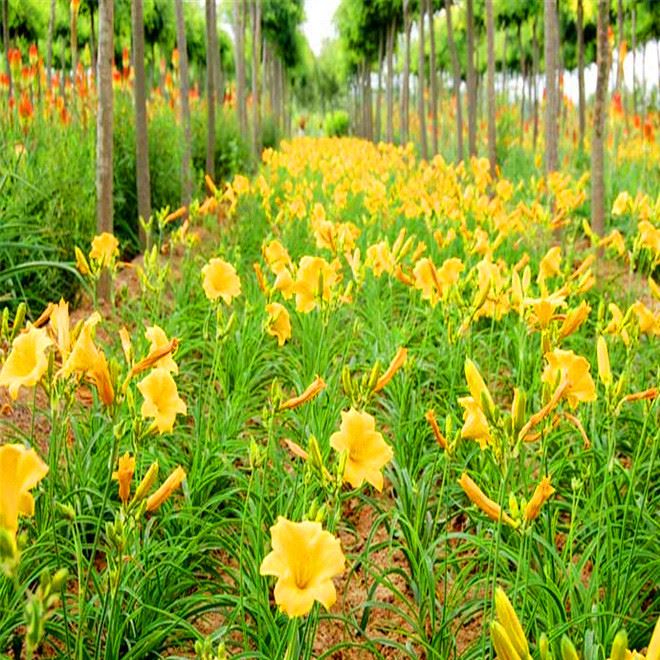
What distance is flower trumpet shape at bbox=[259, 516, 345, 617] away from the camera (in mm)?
957

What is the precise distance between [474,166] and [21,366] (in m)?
5.11

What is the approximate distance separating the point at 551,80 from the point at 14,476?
5.04m

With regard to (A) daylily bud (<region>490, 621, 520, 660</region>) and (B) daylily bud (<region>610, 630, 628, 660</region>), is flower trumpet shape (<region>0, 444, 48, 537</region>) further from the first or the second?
(B) daylily bud (<region>610, 630, 628, 660</region>)

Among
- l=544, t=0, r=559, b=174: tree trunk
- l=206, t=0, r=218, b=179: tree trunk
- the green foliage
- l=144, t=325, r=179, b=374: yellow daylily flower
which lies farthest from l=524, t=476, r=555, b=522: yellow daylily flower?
the green foliage

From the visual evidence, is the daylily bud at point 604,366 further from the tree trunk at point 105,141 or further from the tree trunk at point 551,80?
the tree trunk at point 551,80

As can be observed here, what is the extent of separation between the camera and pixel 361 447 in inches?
51.6

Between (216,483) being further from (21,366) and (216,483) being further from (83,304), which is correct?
(83,304)

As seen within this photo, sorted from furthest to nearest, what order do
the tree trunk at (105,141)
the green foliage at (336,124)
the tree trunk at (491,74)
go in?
the green foliage at (336,124), the tree trunk at (491,74), the tree trunk at (105,141)

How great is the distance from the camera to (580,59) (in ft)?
27.7

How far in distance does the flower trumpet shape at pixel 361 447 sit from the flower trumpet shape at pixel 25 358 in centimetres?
51

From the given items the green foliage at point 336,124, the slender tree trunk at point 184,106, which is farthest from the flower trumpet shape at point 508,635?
the green foliage at point 336,124

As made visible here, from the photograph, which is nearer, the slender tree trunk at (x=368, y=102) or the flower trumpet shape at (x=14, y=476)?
the flower trumpet shape at (x=14, y=476)

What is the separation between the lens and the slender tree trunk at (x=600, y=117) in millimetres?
4289

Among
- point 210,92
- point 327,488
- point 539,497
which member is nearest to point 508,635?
point 539,497
